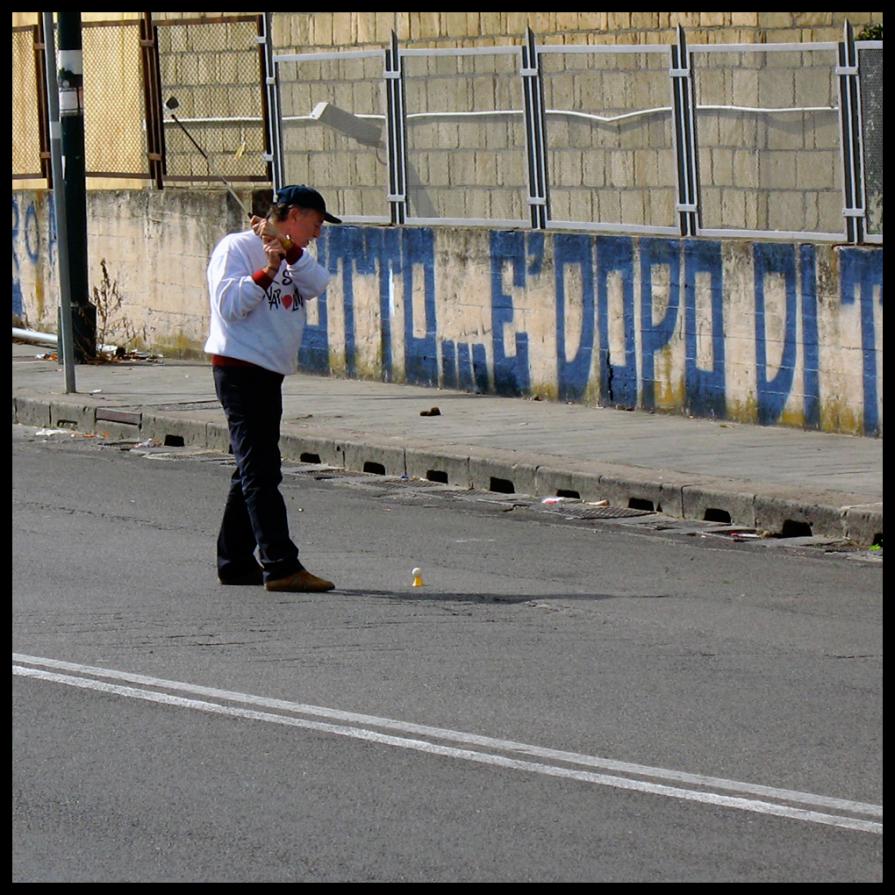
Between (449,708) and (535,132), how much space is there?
9.59m

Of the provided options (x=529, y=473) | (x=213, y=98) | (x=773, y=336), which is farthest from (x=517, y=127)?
(x=529, y=473)

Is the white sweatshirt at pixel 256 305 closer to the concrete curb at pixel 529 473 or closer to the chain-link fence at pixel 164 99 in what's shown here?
the concrete curb at pixel 529 473

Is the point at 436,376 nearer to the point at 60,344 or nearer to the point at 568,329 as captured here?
the point at 568,329

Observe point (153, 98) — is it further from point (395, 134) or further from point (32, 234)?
point (395, 134)

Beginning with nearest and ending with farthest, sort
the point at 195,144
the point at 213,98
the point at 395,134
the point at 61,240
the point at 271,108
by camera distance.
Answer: the point at 61,240 < the point at 395,134 < the point at 271,108 < the point at 195,144 < the point at 213,98

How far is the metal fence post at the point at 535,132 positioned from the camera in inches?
639

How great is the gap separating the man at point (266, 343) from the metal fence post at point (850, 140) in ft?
18.1

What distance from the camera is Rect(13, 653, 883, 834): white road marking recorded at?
609cm

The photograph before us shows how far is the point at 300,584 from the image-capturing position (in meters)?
9.52

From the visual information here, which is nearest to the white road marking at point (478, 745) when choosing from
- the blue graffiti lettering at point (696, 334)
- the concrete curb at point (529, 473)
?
the concrete curb at point (529, 473)

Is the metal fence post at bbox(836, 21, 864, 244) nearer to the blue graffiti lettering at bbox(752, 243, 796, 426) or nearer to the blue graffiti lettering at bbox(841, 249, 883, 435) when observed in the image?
the blue graffiti lettering at bbox(841, 249, 883, 435)

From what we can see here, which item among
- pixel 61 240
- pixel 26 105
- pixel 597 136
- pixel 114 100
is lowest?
pixel 61 240

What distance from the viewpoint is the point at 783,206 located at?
48.1ft

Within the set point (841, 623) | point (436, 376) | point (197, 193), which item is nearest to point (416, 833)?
point (841, 623)
